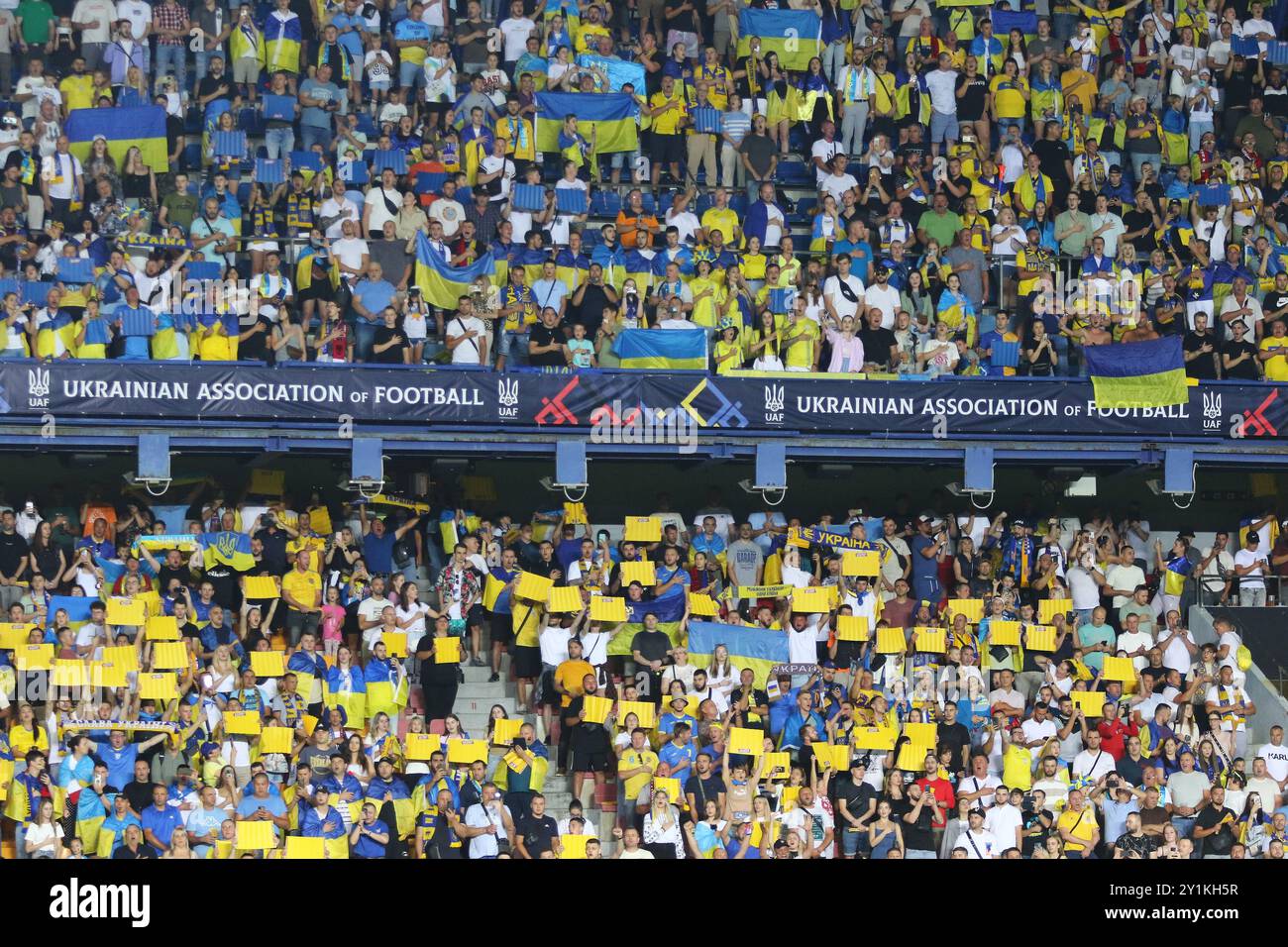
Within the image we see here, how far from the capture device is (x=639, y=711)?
20.5 metres

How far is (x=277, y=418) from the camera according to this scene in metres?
22.2

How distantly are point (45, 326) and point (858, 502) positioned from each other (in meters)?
9.77

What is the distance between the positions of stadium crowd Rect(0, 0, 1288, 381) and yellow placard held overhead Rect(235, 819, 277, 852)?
5.76m

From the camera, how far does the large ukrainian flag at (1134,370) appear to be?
23.3 m

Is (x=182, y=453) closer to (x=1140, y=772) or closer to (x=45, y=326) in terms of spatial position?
(x=45, y=326)

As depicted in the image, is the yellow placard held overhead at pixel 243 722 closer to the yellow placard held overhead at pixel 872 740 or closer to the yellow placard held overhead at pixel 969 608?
the yellow placard held overhead at pixel 872 740

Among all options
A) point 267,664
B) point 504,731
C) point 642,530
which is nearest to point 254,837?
point 267,664

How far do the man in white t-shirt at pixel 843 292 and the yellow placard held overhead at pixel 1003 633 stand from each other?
12.7 ft

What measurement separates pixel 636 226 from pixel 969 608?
5859 millimetres

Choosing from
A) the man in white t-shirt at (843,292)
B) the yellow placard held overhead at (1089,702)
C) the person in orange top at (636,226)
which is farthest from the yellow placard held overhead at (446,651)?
the yellow placard held overhead at (1089,702)

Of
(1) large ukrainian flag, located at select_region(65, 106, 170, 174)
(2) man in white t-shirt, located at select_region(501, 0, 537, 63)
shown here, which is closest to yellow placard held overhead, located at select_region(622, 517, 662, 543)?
(2) man in white t-shirt, located at select_region(501, 0, 537, 63)

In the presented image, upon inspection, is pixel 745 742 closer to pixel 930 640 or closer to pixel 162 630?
pixel 930 640

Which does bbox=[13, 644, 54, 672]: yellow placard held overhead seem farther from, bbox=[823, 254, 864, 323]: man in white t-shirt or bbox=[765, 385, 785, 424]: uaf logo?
bbox=[823, 254, 864, 323]: man in white t-shirt

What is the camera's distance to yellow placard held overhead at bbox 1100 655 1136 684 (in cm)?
2177
